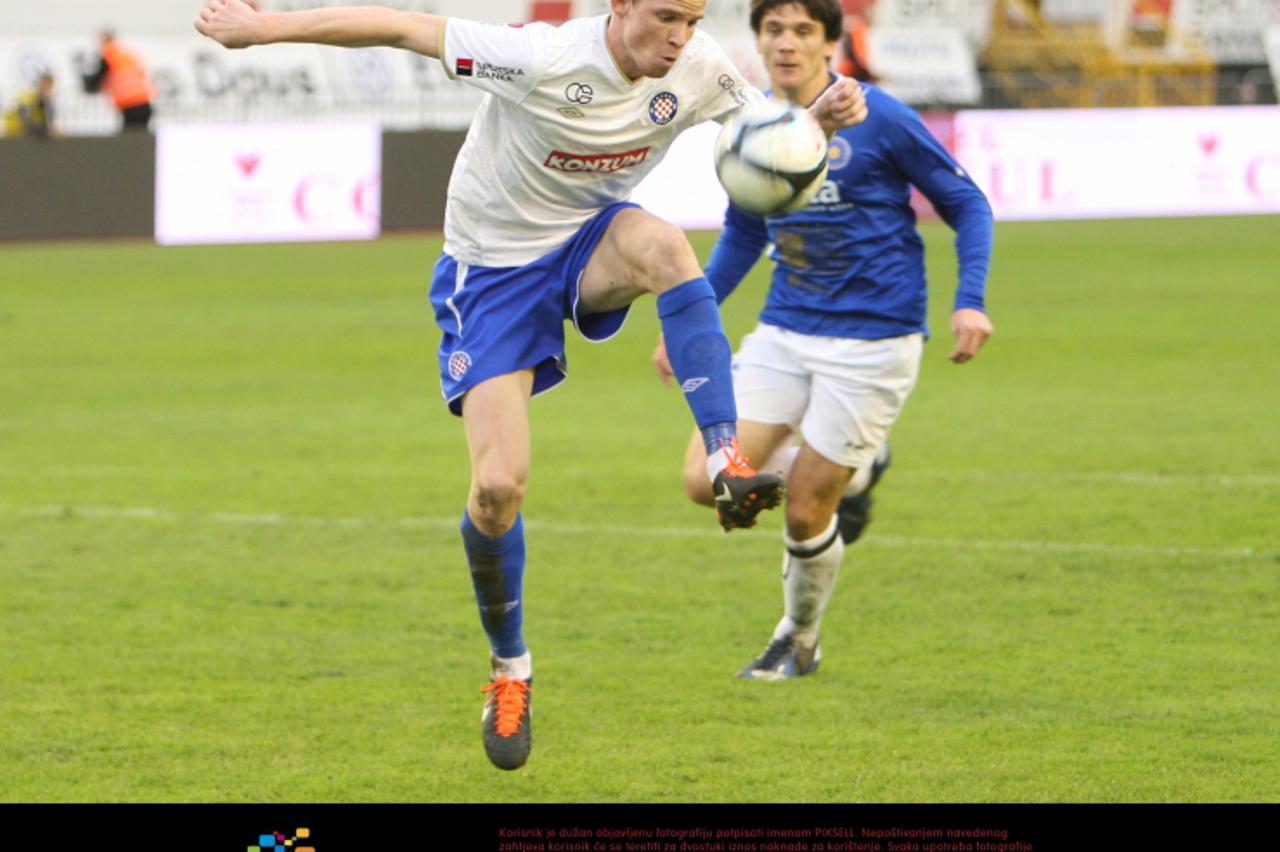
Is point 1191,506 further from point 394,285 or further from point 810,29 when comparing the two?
point 394,285

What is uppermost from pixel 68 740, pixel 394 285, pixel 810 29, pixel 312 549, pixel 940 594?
pixel 810 29

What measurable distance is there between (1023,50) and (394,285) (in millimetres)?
18805

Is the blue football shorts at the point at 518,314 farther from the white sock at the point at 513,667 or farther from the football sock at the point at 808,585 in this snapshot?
the football sock at the point at 808,585

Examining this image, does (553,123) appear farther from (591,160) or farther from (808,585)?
(808,585)

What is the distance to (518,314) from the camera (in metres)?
5.83

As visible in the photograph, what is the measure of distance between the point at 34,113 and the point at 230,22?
2220 centimetres

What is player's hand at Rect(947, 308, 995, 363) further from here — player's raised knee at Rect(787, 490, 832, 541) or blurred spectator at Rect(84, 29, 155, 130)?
blurred spectator at Rect(84, 29, 155, 130)

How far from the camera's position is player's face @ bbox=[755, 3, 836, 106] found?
6590 mm

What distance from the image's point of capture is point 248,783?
553 cm

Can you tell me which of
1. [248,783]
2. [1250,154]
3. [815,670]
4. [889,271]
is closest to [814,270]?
[889,271]

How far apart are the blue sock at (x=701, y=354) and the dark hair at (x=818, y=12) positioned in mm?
1370

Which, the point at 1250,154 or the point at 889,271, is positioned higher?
the point at 889,271

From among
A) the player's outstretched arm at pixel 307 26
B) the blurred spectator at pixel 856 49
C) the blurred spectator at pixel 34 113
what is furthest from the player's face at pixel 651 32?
the blurred spectator at pixel 34 113

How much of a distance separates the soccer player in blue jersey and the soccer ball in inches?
45.8
